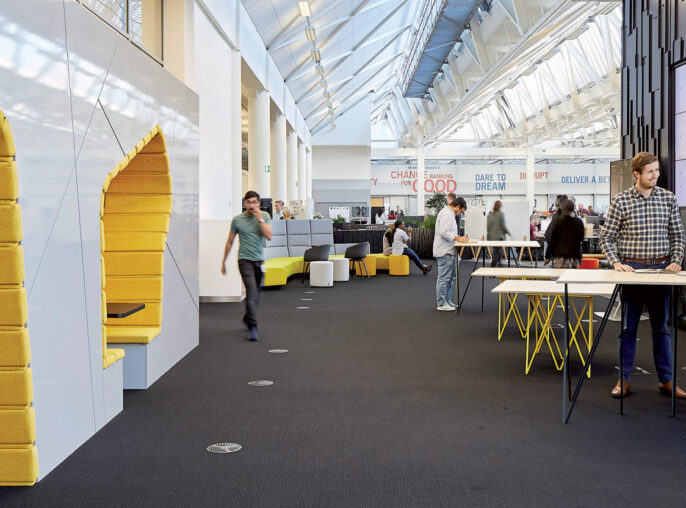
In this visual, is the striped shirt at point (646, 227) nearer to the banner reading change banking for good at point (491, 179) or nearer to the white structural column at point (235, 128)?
the white structural column at point (235, 128)

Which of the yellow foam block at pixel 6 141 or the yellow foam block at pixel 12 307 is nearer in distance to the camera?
the yellow foam block at pixel 6 141

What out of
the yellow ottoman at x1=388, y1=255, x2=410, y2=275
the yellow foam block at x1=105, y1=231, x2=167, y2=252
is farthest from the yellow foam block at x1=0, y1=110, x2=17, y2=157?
the yellow ottoman at x1=388, y1=255, x2=410, y2=275

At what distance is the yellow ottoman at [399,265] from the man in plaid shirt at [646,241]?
9.93 meters

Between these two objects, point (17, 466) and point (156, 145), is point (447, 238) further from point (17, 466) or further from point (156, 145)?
point (17, 466)

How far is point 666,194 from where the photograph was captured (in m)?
4.22

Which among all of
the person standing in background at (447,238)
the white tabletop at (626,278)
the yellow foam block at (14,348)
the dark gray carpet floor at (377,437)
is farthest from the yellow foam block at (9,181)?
the person standing in background at (447,238)

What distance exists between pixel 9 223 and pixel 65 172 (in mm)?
614

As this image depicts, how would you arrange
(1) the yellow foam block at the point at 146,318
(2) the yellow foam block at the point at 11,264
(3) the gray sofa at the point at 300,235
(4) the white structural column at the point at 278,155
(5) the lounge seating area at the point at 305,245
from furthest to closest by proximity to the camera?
(4) the white structural column at the point at 278,155
(3) the gray sofa at the point at 300,235
(5) the lounge seating area at the point at 305,245
(1) the yellow foam block at the point at 146,318
(2) the yellow foam block at the point at 11,264

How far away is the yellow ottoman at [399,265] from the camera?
560 inches

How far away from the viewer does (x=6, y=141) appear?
8.97 ft

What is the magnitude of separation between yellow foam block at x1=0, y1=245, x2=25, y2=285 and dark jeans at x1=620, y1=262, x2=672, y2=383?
3.27 m

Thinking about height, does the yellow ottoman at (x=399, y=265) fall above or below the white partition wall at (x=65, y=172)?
below

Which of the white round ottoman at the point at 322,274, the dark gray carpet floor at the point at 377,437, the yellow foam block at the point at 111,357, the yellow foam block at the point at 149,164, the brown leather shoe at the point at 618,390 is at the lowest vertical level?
the dark gray carpet floor at the point at 377,437

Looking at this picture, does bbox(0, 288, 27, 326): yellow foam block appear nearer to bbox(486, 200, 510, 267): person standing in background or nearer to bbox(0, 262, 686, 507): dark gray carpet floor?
bbox(0, 262, 686, 507): dark gray carpet floor
